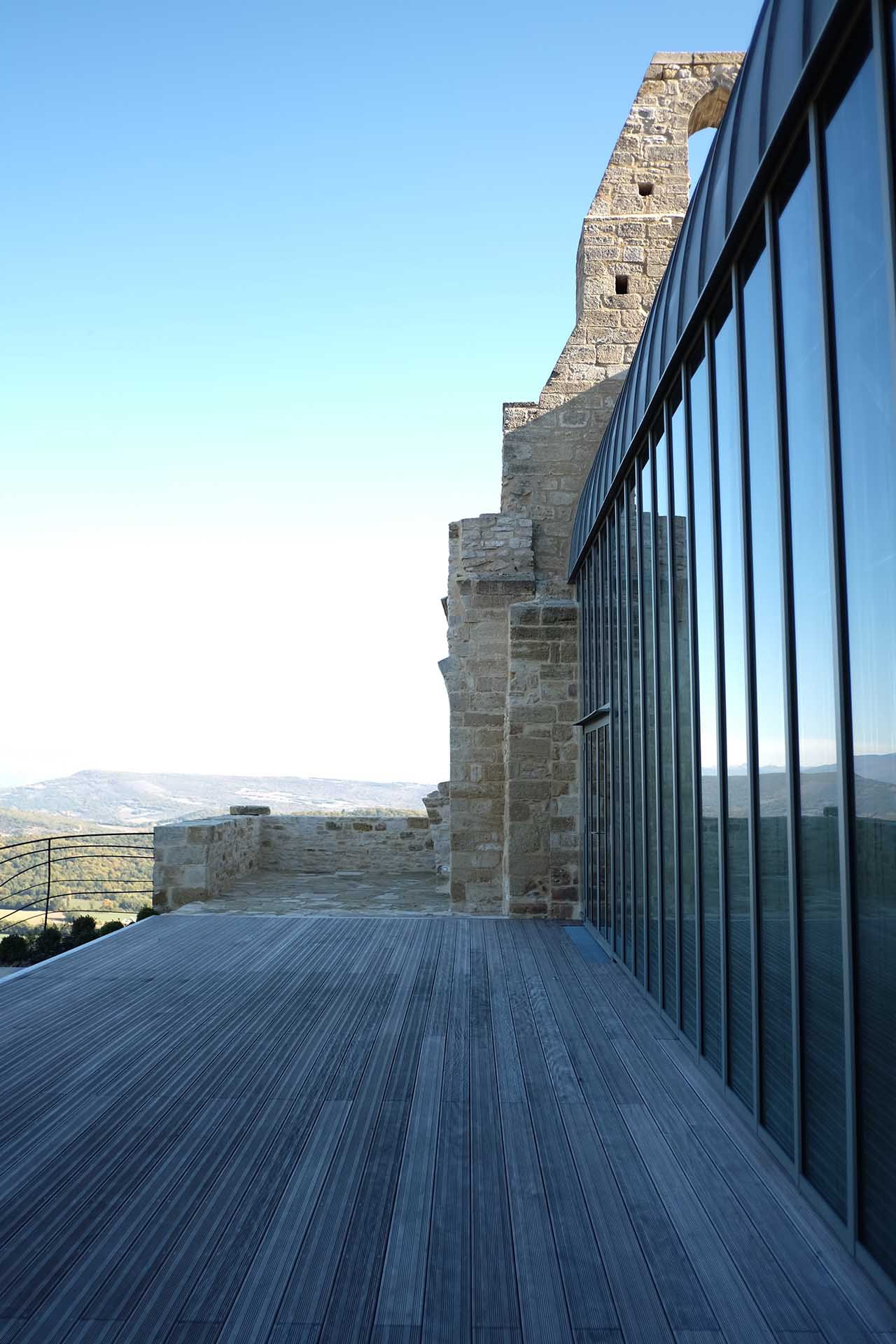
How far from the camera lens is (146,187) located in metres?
16.2

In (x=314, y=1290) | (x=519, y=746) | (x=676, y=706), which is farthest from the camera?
(x=519, y=746)

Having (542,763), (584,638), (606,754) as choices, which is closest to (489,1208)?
(606,754)

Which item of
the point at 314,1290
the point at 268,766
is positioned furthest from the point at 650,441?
the point at 268,766

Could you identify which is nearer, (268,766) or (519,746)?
(519,746)

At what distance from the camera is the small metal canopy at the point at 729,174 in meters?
2.82

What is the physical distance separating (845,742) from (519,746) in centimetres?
675

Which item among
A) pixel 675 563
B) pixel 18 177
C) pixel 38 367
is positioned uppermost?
pixel 38 367

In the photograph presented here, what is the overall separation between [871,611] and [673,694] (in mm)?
2545

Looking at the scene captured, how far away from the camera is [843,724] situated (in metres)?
2.59

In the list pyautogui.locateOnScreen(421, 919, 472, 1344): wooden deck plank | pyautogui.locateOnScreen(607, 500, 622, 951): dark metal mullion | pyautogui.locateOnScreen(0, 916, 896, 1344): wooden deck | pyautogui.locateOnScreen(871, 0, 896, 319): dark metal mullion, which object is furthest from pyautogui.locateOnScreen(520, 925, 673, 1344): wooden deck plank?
pyautogui.locateOnScreen(607, 500, 622, 951): dark metal mullion

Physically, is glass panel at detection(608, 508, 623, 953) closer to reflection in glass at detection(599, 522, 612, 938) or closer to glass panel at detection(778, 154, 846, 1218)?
reflection in glass at detection(599, 522, 612, 938)

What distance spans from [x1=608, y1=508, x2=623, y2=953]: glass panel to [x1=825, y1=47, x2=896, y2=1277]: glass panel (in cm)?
436

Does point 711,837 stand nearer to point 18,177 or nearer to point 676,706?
point 676,706

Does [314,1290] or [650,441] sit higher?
[650,441]
